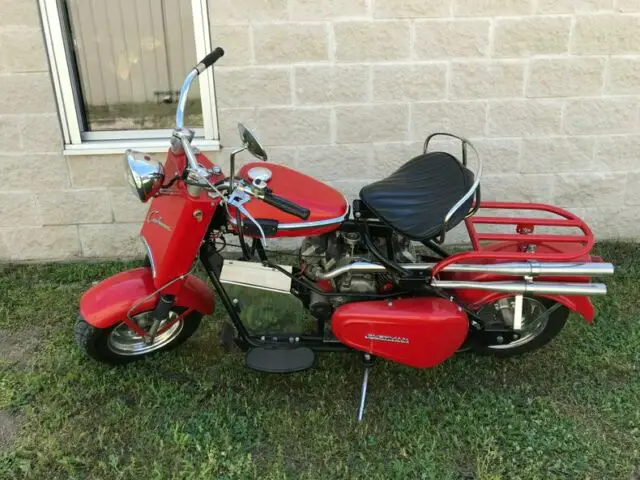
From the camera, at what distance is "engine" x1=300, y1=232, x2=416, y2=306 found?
106 inches

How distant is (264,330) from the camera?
279 cm

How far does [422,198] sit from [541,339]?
1.07 meters

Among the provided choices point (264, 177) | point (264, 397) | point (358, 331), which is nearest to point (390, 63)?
point (264, 177)

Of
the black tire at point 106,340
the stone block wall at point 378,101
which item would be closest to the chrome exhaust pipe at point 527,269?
the black tire at point 106,340

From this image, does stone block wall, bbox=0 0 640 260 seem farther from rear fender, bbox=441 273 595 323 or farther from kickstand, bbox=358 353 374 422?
kickstand, bbox=358 353 374 422

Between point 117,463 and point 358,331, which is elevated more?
point 358,331

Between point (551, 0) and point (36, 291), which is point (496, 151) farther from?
point (36, 291)

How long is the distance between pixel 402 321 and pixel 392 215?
0.46 m

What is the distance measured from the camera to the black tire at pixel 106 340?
2.81 m

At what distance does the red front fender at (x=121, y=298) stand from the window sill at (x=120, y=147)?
1.24 m

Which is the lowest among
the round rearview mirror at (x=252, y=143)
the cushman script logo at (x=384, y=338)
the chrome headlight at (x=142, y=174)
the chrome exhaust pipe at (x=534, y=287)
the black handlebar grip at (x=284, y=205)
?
the cushman script logo at (x=384, y=338)

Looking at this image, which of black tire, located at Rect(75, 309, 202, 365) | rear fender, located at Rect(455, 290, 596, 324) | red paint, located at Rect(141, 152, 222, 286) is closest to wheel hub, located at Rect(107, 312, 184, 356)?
black tire, located at Rect(75, 309, 202, 365)

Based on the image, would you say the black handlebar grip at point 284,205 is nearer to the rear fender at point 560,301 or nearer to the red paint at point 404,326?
the red paint at point 404,326

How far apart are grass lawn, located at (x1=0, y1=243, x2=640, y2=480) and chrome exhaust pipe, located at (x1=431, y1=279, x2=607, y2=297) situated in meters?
0.62
